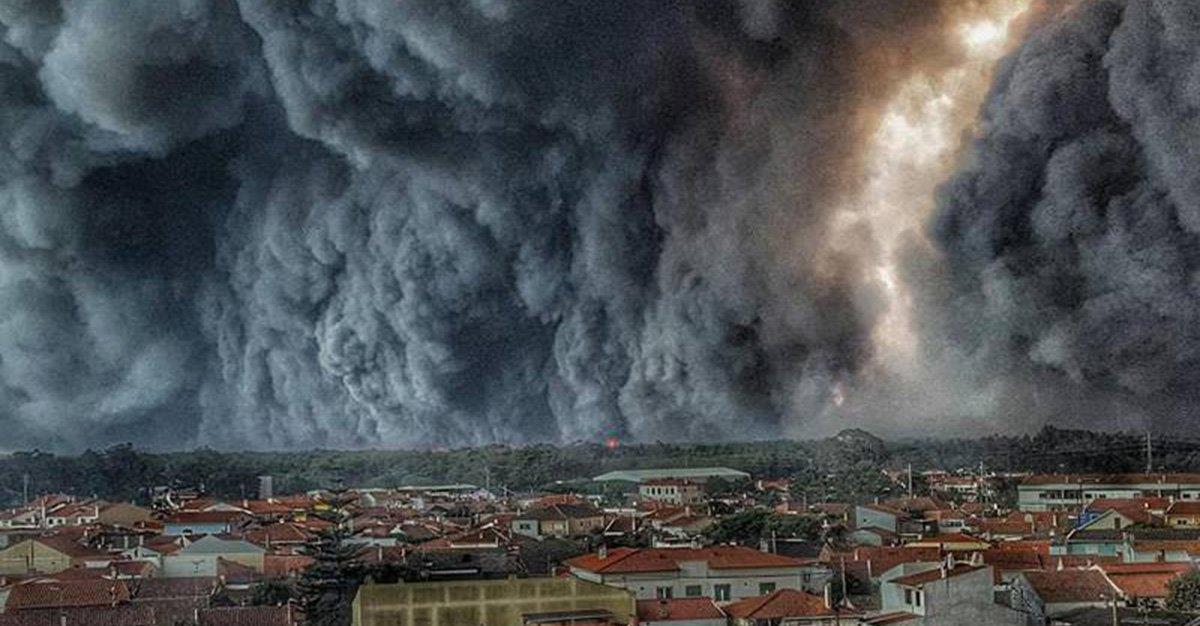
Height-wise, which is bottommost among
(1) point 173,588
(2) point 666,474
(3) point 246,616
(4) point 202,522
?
(3) point 246,616

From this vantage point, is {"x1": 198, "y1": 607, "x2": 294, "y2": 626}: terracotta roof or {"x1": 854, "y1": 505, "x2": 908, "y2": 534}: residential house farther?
{"x1": 854, "y1": 505, "x2": 908, "y2": 534}: residential house

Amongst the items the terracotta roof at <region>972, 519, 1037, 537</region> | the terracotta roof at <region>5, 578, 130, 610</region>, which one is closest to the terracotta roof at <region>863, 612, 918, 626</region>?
the terracotta roof at <region>5, 578, 130, 610</region>

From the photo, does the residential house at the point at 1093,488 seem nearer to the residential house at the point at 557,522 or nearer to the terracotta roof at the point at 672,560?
the residential house at the point at 557,522

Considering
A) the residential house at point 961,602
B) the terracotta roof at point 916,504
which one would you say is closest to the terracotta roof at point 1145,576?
the residential house at point 961,602

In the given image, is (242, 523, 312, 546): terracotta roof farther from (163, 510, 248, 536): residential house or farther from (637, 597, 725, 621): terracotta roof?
(637, 597, 725, 621): terracotta roof

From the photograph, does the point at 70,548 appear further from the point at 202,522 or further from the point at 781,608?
the point at 781,608

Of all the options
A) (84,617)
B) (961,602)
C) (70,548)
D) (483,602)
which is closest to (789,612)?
(961,602)

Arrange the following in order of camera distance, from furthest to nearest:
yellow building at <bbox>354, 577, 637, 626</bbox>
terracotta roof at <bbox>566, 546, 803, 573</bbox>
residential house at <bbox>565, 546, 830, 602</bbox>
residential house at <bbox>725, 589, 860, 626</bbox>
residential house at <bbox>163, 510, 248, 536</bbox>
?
residential house at <bbox>163, 510, 248, 536</bbox>, terracotta roof at <bbox>566, 546, 803, 573</bbox>, residential house at <bbox>565, 546, 830, 602</bbox>, residential house at <bbox>725, 589, 860, 626</bbox>, yellow building at <bbox>354, 577, 637, 626</bbox>

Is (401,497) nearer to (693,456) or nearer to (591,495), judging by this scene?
(591,495)
